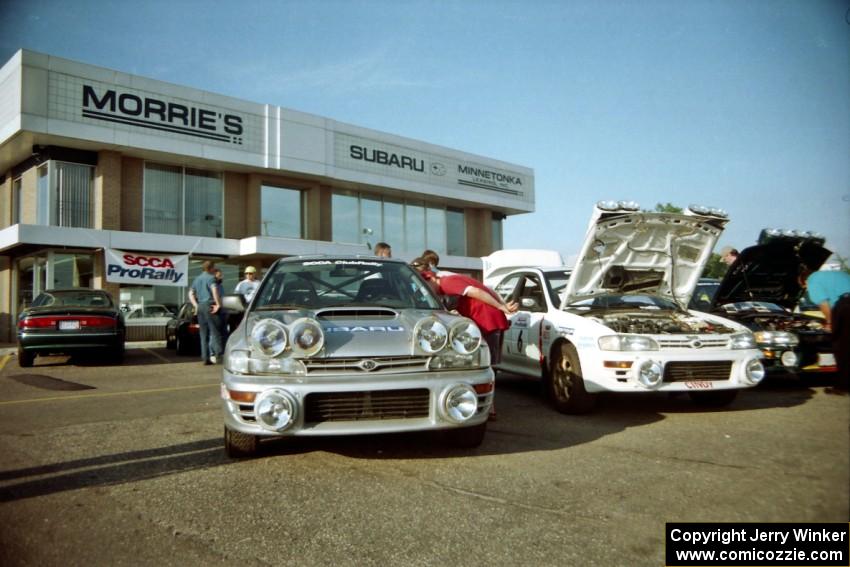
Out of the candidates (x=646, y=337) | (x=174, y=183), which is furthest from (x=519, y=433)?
(x=174, y=183)

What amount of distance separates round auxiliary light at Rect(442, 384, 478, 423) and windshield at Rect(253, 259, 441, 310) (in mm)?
1049

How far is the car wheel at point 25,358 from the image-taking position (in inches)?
375

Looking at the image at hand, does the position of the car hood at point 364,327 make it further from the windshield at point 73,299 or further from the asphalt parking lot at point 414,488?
the windshield at point 73,299

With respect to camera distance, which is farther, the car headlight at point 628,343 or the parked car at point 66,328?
the parked car at point 66,328

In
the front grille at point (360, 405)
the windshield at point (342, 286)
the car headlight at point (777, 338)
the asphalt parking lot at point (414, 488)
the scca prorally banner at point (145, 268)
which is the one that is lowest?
the asphalt parking lot at point (414, 488)

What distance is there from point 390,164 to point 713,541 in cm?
2240

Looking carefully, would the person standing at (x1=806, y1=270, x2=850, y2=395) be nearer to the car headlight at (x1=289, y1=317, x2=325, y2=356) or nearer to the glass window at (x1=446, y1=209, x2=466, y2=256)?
the car headlight at (x1=289, y1=317, x2=325, y2=356)

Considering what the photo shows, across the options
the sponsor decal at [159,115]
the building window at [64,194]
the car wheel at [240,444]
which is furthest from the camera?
the building window at [64,194]

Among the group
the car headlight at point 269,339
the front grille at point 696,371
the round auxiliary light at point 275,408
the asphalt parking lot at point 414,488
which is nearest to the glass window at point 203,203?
the asphalt parking lot at point 414,488

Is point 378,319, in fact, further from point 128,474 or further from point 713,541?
point 713,541

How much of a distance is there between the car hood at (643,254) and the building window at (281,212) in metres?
16.4

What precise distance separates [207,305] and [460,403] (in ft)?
23.9

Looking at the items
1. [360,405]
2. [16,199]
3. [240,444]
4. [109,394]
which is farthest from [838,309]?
[16,199]

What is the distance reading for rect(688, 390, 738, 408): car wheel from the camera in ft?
17.9
